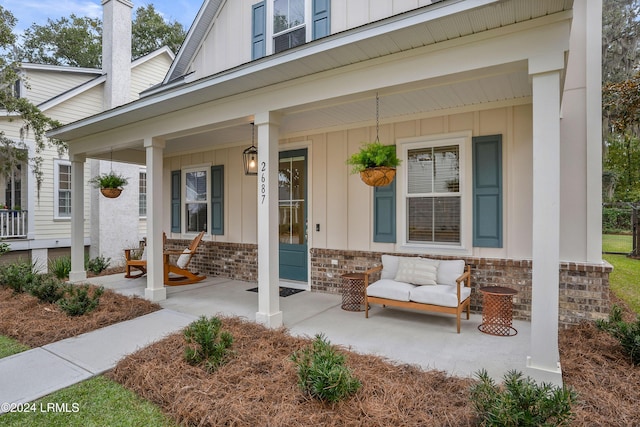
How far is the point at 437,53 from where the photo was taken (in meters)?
3.15

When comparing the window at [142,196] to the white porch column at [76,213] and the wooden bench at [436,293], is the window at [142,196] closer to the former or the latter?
the white porch column at [76,213]

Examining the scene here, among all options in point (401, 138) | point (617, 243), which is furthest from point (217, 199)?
point (617, 243)

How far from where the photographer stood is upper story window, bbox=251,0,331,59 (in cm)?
587

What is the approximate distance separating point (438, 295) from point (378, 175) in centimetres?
159

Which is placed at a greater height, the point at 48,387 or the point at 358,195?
the point at 358,195

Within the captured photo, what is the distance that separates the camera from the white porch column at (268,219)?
4207mm

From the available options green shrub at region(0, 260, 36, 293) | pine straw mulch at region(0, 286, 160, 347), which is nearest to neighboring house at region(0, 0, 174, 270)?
green shrub at region(0, 260, 36, 293)

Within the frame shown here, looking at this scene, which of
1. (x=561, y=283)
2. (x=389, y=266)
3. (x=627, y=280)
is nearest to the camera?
(x=561, y=283)

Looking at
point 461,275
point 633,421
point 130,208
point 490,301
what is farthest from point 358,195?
point 130,208

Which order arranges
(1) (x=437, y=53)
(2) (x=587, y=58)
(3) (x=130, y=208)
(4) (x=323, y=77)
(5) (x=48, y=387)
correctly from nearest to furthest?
(5) (x=48, y=387) < (1) (x=437, y=53) < (4) (x=323, y=77) < (2) (x=587, y=58) < (3) (x=130, y=208)

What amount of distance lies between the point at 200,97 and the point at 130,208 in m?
7.26

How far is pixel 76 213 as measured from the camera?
281 inches

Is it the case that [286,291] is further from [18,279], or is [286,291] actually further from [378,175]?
[18,279]

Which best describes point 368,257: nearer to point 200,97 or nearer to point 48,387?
point 200,97
